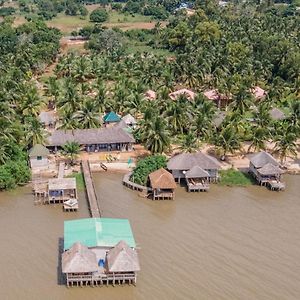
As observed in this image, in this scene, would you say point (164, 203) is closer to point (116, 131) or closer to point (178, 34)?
point (116, 131)

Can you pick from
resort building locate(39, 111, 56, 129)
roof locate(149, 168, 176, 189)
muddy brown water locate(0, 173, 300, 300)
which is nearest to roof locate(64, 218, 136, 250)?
muddy brown water locate(0, 173, 300, 300)

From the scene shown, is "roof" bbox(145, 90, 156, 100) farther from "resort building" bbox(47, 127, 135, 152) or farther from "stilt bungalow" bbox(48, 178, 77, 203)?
"stilt bungalow" bbox(48, 178, 77, 203)

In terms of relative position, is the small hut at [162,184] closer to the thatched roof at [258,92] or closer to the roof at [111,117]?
the roof at [111,117]

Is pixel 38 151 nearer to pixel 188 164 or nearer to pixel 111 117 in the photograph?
pixel 111 117

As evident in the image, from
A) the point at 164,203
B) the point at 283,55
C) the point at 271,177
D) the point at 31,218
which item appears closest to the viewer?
the point at 31,218

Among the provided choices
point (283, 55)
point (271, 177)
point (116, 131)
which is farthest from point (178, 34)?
point (271, 177)

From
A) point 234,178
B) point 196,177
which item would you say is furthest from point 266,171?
point 196,177
